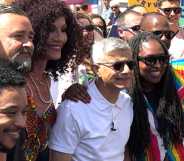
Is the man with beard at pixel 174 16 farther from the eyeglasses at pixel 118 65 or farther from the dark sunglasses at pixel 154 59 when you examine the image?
the eyeglasses at pixel 118 65

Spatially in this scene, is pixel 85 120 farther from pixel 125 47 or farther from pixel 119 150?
pixel 125 47

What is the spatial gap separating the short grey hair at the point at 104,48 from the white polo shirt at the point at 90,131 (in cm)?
17

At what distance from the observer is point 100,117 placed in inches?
113

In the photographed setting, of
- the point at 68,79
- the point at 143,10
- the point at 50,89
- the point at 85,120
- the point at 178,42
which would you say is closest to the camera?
the point at 85,120

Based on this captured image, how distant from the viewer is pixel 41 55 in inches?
114

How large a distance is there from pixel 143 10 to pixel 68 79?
198 centimetres

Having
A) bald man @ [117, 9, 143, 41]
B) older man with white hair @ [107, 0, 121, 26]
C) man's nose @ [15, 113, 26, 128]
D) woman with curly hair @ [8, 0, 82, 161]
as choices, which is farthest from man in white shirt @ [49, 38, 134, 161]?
older man with white hair @ [107, 0, 121, 26]

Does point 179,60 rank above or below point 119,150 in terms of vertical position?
above

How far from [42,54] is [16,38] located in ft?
1.29

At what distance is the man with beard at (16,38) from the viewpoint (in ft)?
8.09

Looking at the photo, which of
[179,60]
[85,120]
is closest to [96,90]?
[85,120]

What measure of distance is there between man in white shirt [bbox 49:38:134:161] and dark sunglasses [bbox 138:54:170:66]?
213 mm

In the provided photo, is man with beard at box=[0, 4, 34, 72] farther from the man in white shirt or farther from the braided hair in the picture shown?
the braided hair

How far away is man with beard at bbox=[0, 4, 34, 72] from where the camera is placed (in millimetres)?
2467
